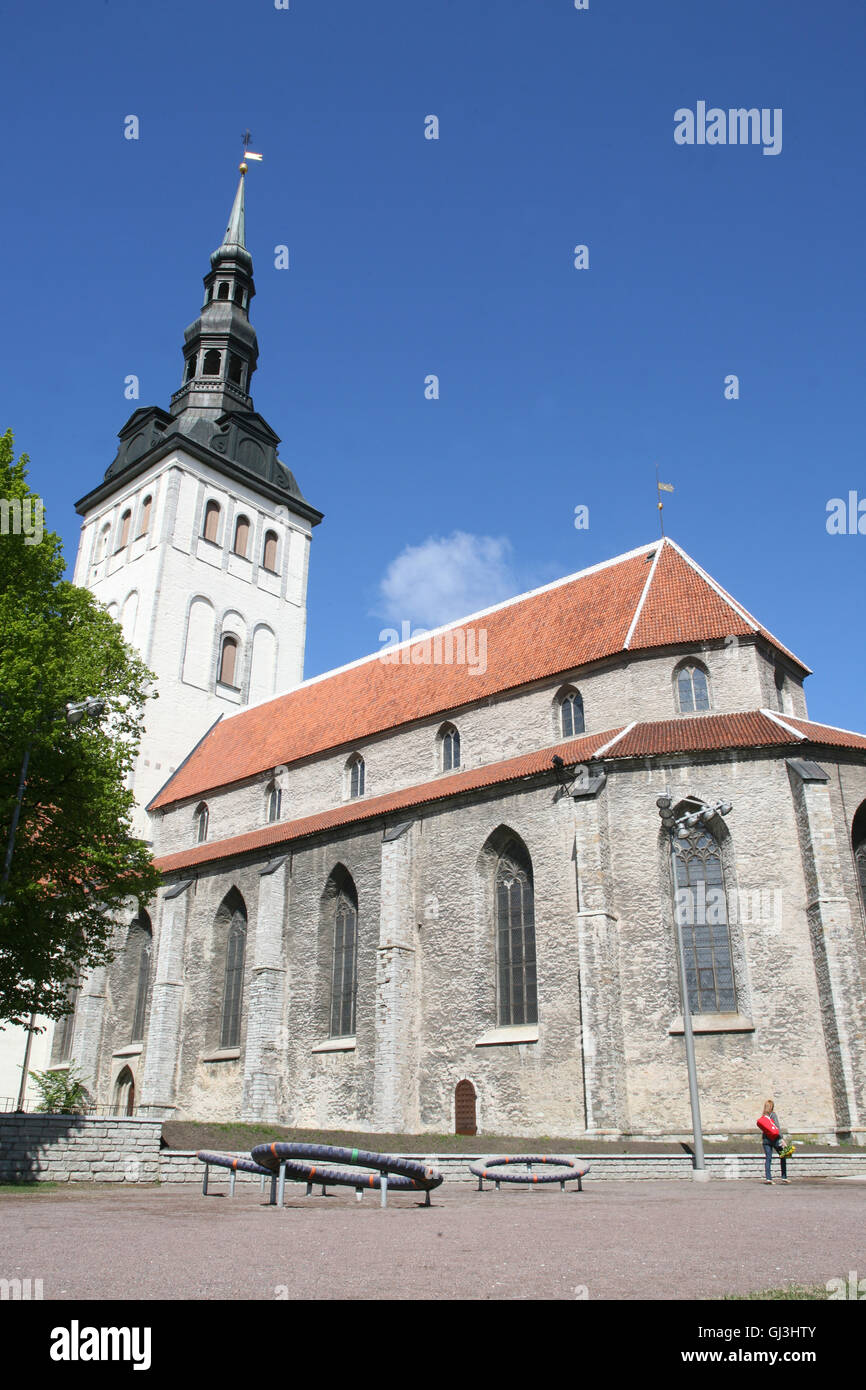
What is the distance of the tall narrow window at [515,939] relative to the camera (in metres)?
20.9

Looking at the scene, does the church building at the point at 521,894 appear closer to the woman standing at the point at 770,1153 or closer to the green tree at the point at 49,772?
the woman standing at the point at 770,1153

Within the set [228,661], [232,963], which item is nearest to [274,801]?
[232,963]

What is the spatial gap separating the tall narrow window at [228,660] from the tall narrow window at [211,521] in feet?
14.5

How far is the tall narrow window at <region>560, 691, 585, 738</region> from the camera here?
78.9ft

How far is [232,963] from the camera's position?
28.1 metres

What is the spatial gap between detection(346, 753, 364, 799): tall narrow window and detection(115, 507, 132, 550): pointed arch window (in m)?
18.7

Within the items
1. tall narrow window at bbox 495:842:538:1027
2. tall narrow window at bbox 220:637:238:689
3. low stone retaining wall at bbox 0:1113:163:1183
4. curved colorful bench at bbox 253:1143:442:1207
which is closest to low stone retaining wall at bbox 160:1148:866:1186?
low stone retaining wall at bbox 0:1113:163:1183

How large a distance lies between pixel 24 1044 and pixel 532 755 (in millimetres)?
21465

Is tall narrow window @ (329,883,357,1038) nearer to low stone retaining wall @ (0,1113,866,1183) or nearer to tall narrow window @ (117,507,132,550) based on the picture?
low stone retaining wall @ (0,1113,866,1183)

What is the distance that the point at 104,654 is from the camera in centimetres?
1967

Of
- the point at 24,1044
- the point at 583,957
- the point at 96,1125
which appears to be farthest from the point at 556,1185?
the point at 24,1044

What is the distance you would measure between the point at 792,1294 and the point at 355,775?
25.0m

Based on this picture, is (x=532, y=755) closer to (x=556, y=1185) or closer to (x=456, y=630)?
(x=456, y=630)

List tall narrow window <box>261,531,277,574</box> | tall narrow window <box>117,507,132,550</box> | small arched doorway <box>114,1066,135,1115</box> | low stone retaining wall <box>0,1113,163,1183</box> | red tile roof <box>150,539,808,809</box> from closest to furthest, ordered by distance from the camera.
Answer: low stone retaining wall <box>0,1113,163,1183</box> < red tile roof <box>150,539,808,809</box> < small arched doorway <box>114,1066,135,1115</box> < tall narrow window <box>117,507,132,550</box> < tall narrow window <box>261,531,277,574</box>
